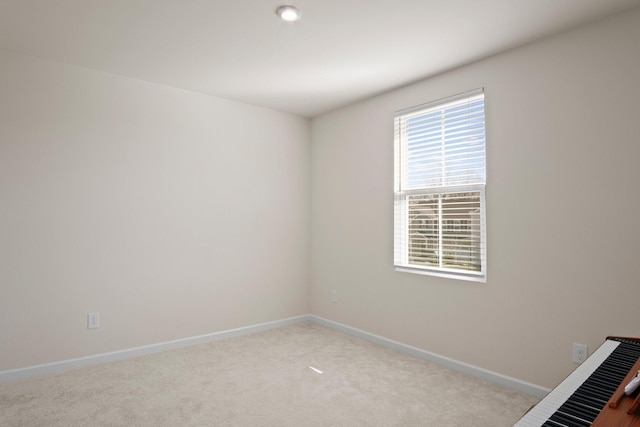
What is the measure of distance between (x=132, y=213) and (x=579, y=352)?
3.53 metres

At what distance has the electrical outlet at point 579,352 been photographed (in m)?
2.33

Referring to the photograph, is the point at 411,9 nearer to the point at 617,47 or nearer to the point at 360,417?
the point at 617,47

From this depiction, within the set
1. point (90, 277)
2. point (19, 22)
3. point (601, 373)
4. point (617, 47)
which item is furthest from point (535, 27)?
point (90, 277)

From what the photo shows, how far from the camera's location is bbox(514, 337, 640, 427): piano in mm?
951

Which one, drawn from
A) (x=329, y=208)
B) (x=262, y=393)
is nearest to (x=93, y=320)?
(x=262, y=393)

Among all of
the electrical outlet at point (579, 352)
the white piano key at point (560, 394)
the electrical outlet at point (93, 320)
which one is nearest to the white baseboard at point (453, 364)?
the electrical outlet at point (579, 352)

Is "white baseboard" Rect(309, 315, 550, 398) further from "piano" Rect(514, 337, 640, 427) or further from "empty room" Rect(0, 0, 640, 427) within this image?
"piano" Rect(514, 337, 640, 427)

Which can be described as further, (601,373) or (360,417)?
(360,417)

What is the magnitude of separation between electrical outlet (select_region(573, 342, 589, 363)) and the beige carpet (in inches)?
15.3

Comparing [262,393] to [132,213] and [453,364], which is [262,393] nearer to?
[453,364]

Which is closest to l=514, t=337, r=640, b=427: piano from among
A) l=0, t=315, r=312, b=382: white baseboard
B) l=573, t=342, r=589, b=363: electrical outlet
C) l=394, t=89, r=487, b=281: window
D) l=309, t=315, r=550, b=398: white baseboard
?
l=573, t=342, r=589, b=363: electrical outlet

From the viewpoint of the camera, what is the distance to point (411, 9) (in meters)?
2.23

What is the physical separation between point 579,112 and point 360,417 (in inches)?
92.2

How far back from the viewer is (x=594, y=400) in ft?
3.56
